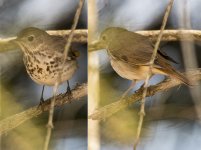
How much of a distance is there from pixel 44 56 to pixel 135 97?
40 centimetres

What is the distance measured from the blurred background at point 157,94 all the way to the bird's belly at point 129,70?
0.9 inches

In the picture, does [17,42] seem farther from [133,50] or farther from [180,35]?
[180,35]

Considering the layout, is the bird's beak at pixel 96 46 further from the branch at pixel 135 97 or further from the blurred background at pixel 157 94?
the branch at pixel 135 97

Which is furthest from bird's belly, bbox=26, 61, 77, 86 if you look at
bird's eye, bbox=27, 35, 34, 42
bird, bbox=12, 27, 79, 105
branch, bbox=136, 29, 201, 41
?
branch, bbox=136, 29, 201, 41

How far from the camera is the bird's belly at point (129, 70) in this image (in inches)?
67.5

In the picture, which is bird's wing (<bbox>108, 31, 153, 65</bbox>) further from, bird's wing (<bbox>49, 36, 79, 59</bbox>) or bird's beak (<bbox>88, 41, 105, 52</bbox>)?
bird's wing (<bbox>49, 36, 79, 59</bbox>)

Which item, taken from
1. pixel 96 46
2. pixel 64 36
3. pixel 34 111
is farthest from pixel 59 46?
pixel 34 111

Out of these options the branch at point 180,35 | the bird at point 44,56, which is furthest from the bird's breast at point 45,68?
the branch at point 180,35

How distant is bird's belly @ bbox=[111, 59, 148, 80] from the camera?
1715 mm

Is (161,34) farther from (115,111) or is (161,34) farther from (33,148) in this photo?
(33,148)

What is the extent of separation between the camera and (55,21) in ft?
5.91

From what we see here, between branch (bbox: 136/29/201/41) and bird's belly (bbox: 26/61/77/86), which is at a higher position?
branch (bbox: 136/29/201/41)

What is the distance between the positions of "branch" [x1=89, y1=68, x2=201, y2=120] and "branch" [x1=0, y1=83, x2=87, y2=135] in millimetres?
102

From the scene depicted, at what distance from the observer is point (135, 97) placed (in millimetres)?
1757
